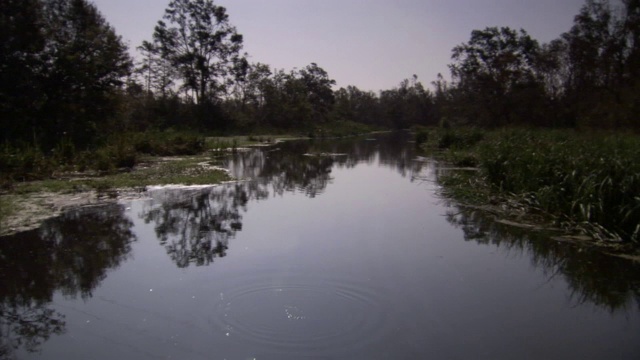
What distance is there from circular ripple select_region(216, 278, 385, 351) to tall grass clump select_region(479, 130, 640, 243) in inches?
171

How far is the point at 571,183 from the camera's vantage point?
336 inches

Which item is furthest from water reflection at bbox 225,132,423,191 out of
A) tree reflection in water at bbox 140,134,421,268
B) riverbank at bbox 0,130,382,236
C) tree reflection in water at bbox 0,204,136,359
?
tree reflection in water at bbox 0,204,136,359

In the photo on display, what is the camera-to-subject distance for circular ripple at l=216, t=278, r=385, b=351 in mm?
4355

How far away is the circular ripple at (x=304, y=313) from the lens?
4355 millimetres

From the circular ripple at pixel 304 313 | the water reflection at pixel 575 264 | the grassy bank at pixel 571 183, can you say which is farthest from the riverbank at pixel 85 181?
the water reflection at pixel 575 264

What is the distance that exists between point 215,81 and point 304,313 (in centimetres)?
4293

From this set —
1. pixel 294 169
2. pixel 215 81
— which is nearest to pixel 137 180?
pixel 294 169

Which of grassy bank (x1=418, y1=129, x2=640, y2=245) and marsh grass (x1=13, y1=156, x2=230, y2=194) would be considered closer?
grassy bank (x1=418, y1=129, x2=640, y2=245)

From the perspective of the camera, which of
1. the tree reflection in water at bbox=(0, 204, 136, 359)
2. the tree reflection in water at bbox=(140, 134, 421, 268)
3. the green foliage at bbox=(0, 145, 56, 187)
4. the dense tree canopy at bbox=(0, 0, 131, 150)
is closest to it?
the tree reflection in water at bbox=(0, 204, 136, 359)

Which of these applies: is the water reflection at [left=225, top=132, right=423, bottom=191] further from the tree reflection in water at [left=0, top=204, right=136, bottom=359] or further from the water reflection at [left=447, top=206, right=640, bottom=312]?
the tree reflection in water at [left=0, top=204, right=136, bottom=359]

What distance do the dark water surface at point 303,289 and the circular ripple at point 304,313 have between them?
20 millimetres

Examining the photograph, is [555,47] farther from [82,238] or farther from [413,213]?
[82,238]

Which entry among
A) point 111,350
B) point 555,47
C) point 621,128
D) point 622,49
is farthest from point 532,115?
point 111,350

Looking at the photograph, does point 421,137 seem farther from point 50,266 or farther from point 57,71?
point 50,266
